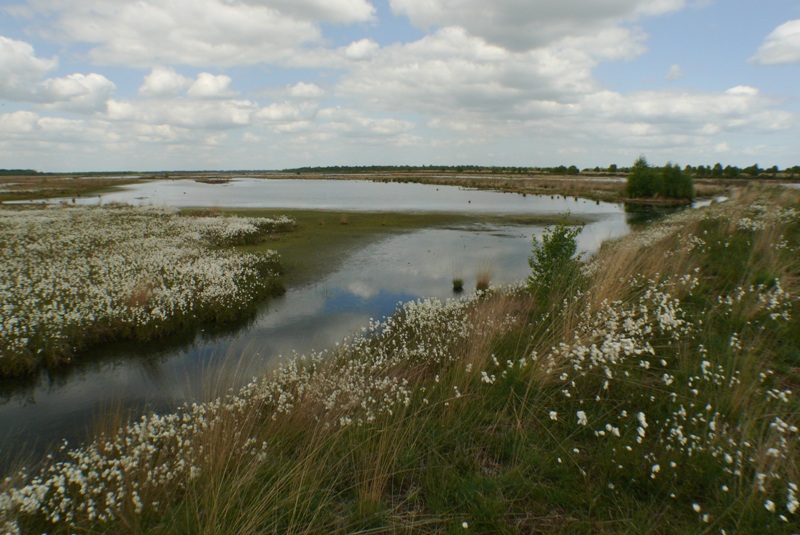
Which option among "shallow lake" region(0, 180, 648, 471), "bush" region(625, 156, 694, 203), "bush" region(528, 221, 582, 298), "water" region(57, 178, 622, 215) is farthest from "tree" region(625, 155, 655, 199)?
"bush" region(528, 221, 582, 298)

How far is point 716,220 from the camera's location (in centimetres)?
1994

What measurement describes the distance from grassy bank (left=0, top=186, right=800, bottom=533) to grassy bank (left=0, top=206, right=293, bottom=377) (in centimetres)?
534

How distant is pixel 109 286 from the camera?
43.2 ft

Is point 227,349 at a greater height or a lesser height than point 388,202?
lesser

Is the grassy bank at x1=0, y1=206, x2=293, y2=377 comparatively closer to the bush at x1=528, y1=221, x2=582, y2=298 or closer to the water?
the bush at x1=528, y1=221, x2=582, y2=298

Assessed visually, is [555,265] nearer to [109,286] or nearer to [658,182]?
[109,286]

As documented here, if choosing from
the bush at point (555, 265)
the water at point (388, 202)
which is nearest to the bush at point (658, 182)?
the water at point (388, 202)

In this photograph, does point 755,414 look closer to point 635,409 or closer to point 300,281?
point 635,409

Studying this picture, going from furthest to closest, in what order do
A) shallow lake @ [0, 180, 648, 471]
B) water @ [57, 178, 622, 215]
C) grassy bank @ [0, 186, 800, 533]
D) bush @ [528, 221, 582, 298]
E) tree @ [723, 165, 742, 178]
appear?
1. tree @ [723, 165, 742, 178]
2. water @ [57, 178, 622, 215]
3. bush @ [528, 221, 582, 298]
4. shallow lake @ [0, 180, 648, 471]
5. grassy bank @ [0, 186, 800, 533]

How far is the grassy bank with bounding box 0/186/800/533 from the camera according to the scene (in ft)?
11.7

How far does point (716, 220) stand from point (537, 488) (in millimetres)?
22120

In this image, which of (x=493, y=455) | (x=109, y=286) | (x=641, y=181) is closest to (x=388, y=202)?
(x=641, y=181)

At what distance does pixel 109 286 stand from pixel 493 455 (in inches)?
544

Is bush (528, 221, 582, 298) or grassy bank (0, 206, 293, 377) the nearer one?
grassy bank (0, 206, 293, 377)
